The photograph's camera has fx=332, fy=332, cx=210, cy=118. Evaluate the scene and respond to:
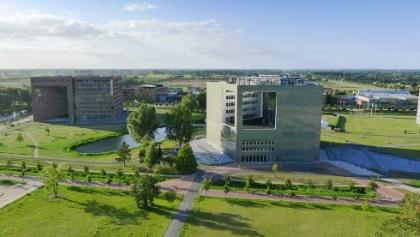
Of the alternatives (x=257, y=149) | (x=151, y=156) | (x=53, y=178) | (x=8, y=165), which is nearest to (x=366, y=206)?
(x=257, y=149)

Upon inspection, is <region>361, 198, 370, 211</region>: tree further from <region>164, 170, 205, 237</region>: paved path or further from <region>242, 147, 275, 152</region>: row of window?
<region>242, 147, 275, 152</region>: row of window

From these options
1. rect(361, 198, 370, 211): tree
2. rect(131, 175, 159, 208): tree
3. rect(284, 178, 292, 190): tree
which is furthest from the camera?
rect(284, 178, 292, 190): tree

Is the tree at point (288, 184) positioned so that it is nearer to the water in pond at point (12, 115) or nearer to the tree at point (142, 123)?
the tree at point (142, 123)

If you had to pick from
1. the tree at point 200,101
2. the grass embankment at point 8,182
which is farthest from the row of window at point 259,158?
the tree at point 200,101

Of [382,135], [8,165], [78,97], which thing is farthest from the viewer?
[78,97]

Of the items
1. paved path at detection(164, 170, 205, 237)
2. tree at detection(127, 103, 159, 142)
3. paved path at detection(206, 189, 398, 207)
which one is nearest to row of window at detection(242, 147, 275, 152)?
paved path at detection(164, 170, 205, 237)

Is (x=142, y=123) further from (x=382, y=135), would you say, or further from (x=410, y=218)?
(x=382, y=135)
